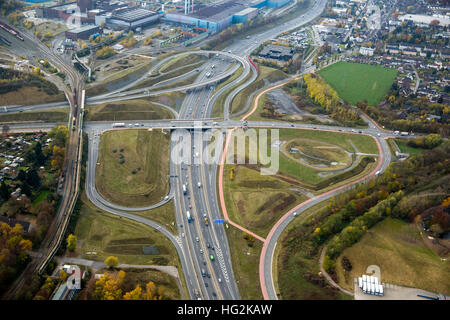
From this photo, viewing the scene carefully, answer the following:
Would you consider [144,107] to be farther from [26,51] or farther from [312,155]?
[26,51]

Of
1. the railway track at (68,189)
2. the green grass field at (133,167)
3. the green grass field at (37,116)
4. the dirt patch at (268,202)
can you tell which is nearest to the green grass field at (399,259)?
the dirt patch at (268,202)

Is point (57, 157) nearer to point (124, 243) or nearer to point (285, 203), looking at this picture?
point (124, 243)

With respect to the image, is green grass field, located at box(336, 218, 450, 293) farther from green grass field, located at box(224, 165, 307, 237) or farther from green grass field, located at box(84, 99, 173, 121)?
green grass field, located at box(84, 99, 173, 121)

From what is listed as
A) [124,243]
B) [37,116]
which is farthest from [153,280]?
[37,116]

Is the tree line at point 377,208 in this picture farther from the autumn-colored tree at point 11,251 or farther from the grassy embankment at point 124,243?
the autumn-colored tree at point 11,251

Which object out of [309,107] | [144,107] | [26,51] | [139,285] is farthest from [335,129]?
[26,51]

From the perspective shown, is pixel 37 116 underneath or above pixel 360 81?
underneath
